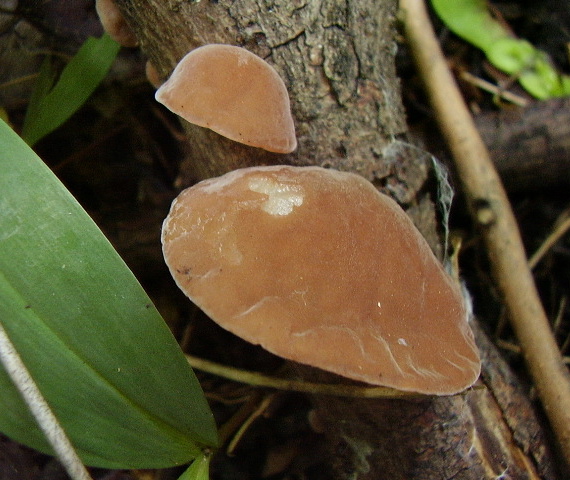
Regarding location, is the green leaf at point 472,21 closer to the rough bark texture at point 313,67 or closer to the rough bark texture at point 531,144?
the rough bark texture at point 531,144

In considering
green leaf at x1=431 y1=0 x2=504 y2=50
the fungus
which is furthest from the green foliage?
the fungus

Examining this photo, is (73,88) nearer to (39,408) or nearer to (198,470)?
(39,408)

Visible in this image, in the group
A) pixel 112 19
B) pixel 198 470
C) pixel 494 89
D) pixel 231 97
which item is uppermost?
pixel 112 19

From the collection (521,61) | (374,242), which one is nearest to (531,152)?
(521,61)

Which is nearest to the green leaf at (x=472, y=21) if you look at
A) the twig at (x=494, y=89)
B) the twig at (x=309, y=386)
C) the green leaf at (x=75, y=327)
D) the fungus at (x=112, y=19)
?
the twig at (x=494, y=89)

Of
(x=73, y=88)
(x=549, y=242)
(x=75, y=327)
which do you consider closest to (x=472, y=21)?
(x=549, y=242)

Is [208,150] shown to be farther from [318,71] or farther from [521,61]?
[521,61]
